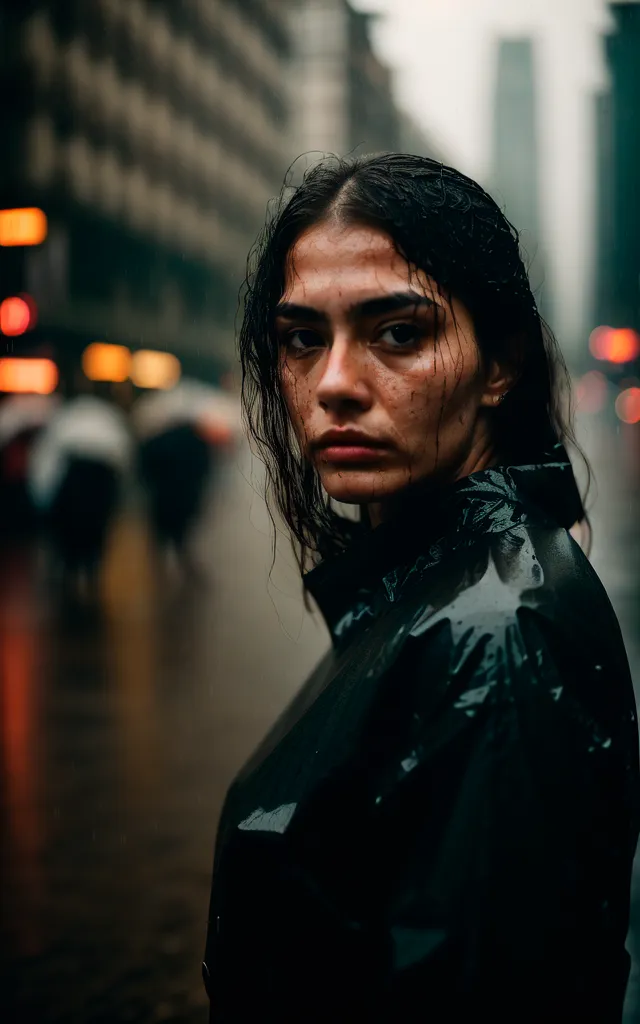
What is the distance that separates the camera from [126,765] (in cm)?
624

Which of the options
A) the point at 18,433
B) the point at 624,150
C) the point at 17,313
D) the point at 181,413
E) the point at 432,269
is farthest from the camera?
the point at 624,150

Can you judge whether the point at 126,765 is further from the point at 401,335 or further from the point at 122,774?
the point at 401,335

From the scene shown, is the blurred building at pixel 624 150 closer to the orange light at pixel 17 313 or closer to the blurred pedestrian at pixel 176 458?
the blurred pedestrian at pixel 176 458

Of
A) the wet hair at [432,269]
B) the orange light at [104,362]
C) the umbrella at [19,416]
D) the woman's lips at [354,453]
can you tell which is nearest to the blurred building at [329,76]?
the orange light at [104,362]

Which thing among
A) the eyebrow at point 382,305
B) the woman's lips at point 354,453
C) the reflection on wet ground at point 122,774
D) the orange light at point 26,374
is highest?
the orange light at point 26,374

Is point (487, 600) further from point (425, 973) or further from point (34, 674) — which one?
point (34, 674)

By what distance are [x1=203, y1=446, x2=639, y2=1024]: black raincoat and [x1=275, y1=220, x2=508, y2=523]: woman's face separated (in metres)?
0.08

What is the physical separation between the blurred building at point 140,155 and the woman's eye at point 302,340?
2559 cm

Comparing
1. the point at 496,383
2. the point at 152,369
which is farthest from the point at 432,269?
the point at 152,369

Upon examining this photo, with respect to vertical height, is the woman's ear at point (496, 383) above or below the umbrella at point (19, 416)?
below

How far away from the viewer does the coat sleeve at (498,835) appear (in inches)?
43.9

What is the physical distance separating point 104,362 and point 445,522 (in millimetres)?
40192

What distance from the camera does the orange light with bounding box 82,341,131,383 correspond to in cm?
4009

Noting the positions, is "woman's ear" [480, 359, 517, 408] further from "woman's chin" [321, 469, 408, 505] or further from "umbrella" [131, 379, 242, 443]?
"umbrella" [131, 379, 242, 443]
